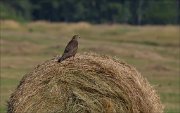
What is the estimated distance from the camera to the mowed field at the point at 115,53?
77.5ft

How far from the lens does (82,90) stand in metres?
11.0

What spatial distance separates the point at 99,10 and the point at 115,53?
5260cm

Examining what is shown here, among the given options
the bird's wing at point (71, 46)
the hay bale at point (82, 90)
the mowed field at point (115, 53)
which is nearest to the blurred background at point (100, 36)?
the mowed field at point (115, 53)

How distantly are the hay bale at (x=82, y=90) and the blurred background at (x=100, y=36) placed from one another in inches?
51.7

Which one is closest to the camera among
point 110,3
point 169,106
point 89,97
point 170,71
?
point 89,97

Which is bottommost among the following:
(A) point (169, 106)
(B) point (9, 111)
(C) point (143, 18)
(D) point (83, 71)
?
(C) point (143, 18)

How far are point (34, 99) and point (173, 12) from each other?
80293 millimetres

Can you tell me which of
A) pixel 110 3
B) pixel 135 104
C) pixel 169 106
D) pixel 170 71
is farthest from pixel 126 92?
pixel 110 3

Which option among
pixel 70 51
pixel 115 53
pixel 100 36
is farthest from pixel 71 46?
pixel 100 36

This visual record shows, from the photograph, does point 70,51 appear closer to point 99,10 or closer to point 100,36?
point 100,36

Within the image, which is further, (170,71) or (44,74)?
(170,71)

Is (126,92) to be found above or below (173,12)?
above

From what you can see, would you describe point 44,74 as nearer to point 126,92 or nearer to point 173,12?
point 126,92

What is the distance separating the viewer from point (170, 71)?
3092 cm
